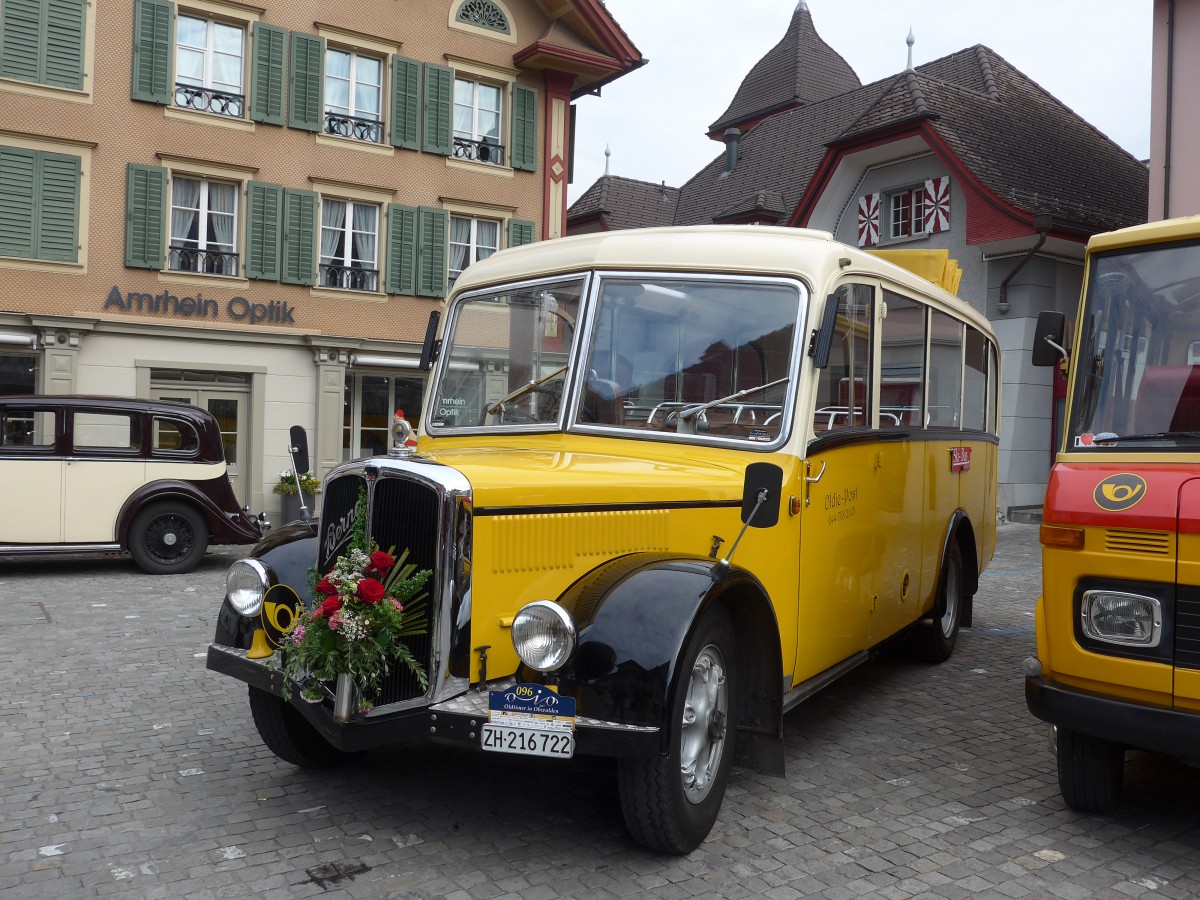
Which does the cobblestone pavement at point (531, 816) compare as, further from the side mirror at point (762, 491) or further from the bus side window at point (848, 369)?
the bus side window at point (848, 369)

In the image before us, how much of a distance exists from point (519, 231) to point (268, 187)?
472 cm

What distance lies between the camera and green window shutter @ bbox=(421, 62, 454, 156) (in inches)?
747

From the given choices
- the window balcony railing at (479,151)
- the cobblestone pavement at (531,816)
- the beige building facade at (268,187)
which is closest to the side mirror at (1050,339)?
the cobblestone pavement at (531,816)

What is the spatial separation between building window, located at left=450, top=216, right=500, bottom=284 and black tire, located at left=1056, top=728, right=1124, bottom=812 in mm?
16389

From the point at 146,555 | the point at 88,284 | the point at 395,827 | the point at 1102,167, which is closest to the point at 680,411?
the point at 395,827

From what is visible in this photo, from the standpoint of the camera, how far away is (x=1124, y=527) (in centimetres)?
390

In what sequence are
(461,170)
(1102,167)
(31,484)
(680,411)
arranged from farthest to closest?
1. (1102,167)
2. (461,170)
3. (31,484)
4. (680,411)

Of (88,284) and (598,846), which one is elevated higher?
(88,284)

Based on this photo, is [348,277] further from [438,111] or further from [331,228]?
[438,111]

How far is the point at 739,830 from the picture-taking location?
13.8 ft

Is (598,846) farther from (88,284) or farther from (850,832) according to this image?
(88,284)

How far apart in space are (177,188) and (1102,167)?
670 inches

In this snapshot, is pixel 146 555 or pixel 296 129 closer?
pixel 146 555

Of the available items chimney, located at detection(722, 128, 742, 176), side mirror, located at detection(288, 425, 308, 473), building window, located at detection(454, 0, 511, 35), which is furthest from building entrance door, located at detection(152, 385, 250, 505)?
chimney, located at detection(722, 128, 742, 176)
